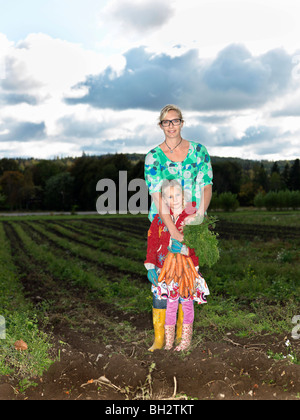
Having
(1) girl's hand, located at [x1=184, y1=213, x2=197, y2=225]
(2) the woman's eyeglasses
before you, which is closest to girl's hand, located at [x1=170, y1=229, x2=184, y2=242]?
(1) girl's hand, located at [x1=184, y1=213, x2=197, y2=225]

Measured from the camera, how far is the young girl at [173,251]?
13.9ft

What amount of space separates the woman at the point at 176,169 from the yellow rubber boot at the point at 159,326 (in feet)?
2.58

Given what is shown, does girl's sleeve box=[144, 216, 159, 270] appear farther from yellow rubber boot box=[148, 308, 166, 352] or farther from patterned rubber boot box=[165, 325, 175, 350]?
patterned rubber boot box=[165, 325, 175, 350]

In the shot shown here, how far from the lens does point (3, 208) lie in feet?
233

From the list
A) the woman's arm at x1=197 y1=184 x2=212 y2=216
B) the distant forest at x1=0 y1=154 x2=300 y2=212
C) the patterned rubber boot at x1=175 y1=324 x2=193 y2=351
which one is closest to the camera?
the woman's arm at x1=197 y1=184 x2=212 y2=216

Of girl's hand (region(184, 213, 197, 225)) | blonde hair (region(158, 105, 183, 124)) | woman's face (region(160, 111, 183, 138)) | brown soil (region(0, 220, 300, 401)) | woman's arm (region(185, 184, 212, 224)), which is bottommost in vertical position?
brown soil (region(0, 220, 300, 401))

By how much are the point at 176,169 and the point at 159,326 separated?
184 cm

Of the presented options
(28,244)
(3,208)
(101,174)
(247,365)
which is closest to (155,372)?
(247,365)

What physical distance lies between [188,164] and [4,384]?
2.84 m

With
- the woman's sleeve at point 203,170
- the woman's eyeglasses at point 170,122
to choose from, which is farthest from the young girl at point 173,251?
the woman's eyeglasses at point 170,122

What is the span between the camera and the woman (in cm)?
414

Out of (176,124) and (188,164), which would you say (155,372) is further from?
(176,124)

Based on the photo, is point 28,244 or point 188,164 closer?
point 188,164

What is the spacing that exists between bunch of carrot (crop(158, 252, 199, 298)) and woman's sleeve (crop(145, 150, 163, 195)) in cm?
77
